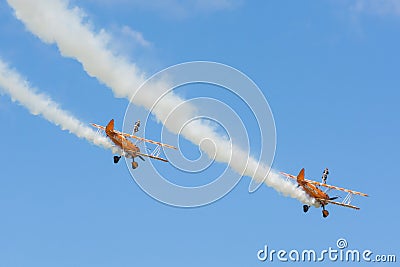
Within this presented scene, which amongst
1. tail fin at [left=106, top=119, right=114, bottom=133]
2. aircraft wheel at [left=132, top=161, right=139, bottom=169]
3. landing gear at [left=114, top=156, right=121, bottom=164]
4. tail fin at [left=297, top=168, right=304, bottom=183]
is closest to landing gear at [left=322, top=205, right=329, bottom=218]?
tail fin at [left=297, top=168, right=304, bottom=183]

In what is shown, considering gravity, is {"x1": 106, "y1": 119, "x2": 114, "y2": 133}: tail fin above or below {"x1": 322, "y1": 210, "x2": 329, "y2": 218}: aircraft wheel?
above

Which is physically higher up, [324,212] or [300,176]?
[300,176]

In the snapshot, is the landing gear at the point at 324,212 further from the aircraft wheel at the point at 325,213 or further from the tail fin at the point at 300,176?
the tail fin at the point at 300,176

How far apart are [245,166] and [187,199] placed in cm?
1326

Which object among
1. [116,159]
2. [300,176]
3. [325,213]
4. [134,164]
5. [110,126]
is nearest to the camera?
[110,126]

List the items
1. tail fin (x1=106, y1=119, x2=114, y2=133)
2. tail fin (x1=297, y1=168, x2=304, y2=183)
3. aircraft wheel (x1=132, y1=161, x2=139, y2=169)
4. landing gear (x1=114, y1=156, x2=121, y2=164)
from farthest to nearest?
tail fin (x1=297, y1=168, x2=304, y2=183), landing gear (x1=114, y1=156, x2=121, y2=164), aircraft wheel (x1=132, y1=161, x2=139, y2=169), tail fin (x1=106, y1=119, x2=114, y2=133)

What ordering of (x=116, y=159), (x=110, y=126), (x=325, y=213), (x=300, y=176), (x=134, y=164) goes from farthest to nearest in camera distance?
(x=300, y=176) → (x=325, y=213) → (x=116, y=159) → (x=134, y=164) → (x=110, y=126)

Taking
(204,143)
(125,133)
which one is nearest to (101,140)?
(125,133)

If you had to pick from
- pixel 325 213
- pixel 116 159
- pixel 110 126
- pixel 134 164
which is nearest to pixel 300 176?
pixel 325 213

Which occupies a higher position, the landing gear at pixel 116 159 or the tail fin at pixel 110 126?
the tail fin at pixel 110 126

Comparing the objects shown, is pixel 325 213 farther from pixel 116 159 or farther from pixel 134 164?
pixel 116 159

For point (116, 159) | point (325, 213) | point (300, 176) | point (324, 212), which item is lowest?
point (116, 159)

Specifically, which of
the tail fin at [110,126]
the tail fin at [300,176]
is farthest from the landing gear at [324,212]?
the tail fin at [110,126]

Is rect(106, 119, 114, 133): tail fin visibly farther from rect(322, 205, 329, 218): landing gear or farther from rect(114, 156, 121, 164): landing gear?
rect(322, 205, 329, 218): landing gear
